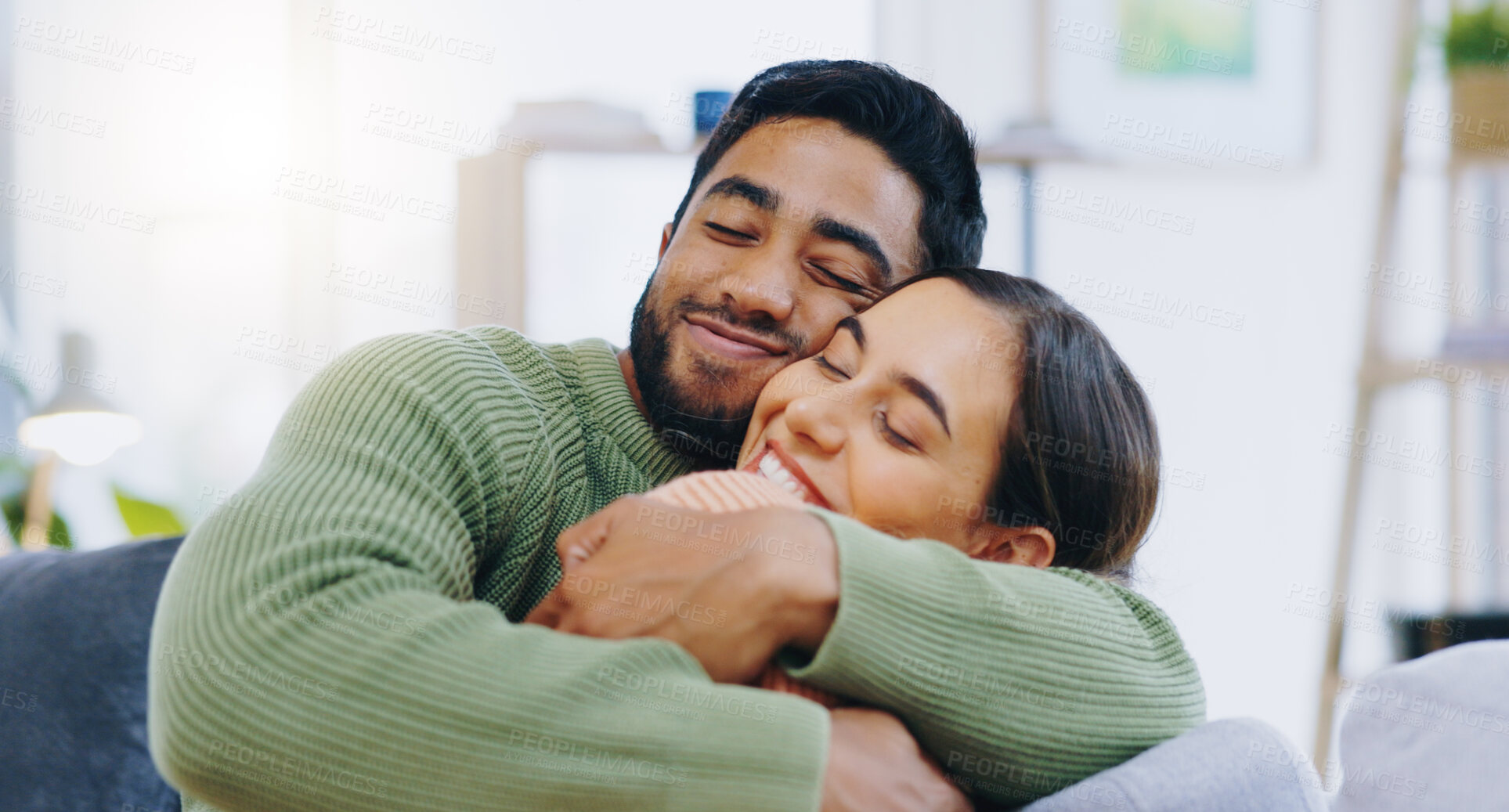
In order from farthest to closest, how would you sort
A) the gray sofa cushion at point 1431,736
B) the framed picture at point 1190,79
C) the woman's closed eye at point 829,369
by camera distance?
the framed picture at point 1190,79 < the woman's closed eye at point 829,369 < the gray sofa cushion at point 1431,736

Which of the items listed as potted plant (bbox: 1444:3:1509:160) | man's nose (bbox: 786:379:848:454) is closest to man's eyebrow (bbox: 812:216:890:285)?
man's nose (bbox: 786:379:848:454)

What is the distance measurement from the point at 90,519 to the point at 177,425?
14.7 inches

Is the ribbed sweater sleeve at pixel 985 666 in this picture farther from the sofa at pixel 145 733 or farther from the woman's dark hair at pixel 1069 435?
the woman's dark hair at pixel 1069 435

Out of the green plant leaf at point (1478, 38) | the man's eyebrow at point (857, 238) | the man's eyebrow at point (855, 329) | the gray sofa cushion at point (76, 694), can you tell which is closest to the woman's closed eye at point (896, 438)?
the man's eyebrow at point (855, 329)

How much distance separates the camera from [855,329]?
118 centimetres

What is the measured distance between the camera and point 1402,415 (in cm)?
290

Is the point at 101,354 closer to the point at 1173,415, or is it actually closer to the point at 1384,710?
the point at 1173,415

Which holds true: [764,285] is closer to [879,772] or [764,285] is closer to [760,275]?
[760,275]

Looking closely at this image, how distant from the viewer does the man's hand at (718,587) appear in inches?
33.4

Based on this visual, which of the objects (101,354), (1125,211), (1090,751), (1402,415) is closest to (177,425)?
(101,354)

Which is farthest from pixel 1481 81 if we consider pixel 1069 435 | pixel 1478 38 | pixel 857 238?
pixel 1069 435

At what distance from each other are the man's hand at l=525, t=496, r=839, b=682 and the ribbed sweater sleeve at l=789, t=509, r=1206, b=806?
23mm

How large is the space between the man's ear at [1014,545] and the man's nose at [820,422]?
18 centimetres

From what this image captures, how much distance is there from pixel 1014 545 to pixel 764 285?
0.43 meters
